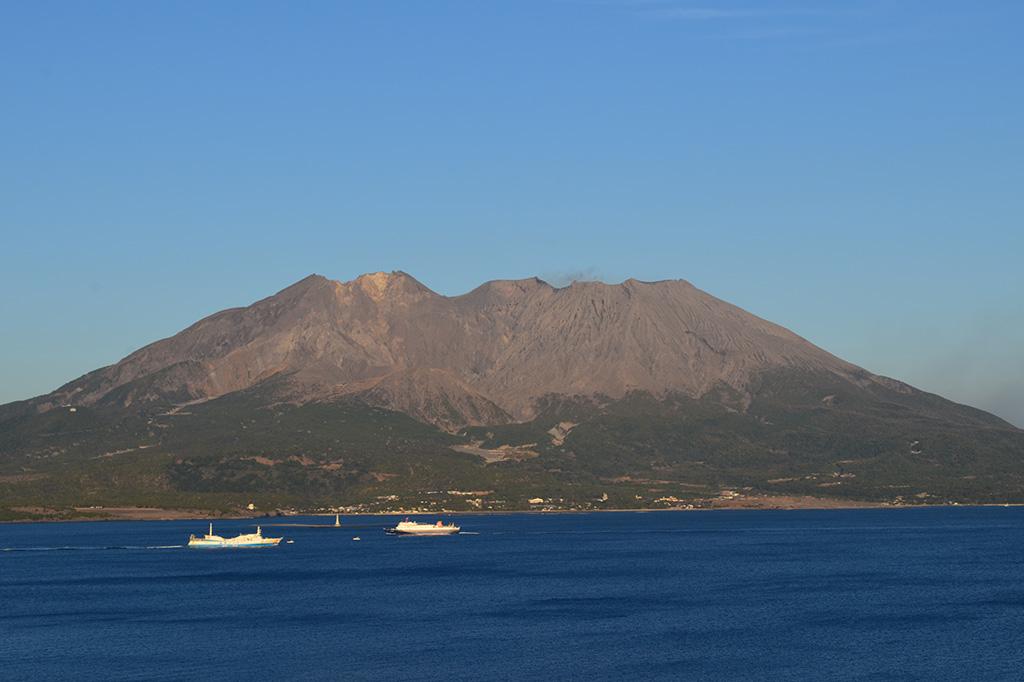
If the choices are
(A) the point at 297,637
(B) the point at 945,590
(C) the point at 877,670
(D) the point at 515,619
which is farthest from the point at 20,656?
(B) the point at 945,590

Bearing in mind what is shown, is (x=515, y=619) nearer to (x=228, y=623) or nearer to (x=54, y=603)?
(x=228, y=623)

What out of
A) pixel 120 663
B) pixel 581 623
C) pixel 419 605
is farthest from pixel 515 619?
pixel 120 663

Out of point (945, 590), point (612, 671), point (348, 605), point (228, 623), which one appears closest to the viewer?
point (612, 671)

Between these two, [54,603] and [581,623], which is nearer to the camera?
[581,623]

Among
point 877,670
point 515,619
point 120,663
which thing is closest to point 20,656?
point 120,663

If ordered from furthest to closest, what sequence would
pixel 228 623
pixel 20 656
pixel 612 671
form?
pixel 228 623
pixel 20 656
pixel 612 671

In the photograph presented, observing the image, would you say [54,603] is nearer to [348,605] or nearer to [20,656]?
[348,605]

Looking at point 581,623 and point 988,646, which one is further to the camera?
point 581,623

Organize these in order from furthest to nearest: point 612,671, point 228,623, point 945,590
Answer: point 945,590, point 228,623, point 612,671
